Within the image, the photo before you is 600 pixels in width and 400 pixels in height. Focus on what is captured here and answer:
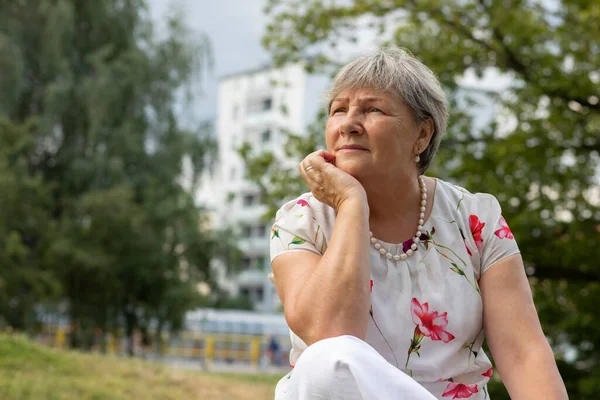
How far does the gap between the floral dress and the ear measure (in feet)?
0.64

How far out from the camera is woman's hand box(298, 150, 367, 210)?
79.4 inches

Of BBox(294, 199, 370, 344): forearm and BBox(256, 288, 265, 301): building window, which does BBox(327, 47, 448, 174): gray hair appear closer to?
BBox(294, 199, 370, 344): forearm

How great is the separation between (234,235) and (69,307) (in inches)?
165

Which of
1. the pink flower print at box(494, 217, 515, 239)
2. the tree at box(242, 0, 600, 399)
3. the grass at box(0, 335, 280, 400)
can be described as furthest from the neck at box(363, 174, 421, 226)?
the tree at box(242, 0, 600, 399)

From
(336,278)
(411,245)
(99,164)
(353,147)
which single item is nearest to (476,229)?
(411,245)

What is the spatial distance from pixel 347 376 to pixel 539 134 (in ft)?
24.3

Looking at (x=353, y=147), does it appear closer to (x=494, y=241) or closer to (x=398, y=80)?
(x=398, y=80)

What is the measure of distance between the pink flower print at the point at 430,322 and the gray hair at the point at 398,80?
1.69 feet

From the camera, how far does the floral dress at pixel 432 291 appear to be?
6.56 ft

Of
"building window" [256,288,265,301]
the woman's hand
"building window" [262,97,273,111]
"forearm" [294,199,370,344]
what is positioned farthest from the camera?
"building window" [256,288,265,301]

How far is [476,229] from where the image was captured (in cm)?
220

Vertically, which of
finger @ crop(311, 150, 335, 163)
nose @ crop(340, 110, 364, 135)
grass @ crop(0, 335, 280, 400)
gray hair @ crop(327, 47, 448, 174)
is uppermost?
gray hair @ crop(327, 47, 448, 174)

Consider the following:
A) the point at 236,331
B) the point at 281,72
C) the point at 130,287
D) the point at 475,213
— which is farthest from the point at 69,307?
the point at 475,213

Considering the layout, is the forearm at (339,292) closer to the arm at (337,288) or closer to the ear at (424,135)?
the arm at (337,288)
